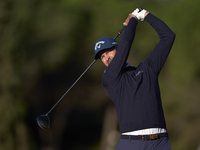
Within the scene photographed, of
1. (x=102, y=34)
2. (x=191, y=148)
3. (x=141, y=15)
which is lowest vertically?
(x=191, y=148)

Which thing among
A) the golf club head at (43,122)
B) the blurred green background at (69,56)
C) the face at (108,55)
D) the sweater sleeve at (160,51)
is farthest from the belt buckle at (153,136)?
the blurred green background at (69,56)

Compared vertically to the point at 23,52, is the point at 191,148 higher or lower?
lower

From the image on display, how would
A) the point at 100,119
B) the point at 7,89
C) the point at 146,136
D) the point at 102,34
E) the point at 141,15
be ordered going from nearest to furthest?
the point at 146,136 → the point at 141,15 → the point at 7,89 → the point at 102,34 → the point at 100,119

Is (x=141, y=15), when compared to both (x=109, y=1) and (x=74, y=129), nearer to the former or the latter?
(x=109, y=1)

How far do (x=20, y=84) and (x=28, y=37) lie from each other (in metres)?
1.19

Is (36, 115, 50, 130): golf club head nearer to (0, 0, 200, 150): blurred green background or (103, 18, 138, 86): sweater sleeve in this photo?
(103, 18, 138, 86): sweater sleeve

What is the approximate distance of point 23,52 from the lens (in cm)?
1018

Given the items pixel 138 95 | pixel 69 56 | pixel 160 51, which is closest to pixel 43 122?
pixel 138 95

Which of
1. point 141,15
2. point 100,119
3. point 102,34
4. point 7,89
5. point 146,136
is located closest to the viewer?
point 146,136

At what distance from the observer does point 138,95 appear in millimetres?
2820

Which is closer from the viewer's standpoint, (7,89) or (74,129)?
(7,89)

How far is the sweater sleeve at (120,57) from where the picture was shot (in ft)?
9.26

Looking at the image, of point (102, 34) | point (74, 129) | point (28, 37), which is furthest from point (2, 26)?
point (74, 129)

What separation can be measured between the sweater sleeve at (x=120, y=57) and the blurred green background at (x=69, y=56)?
7.26 m
